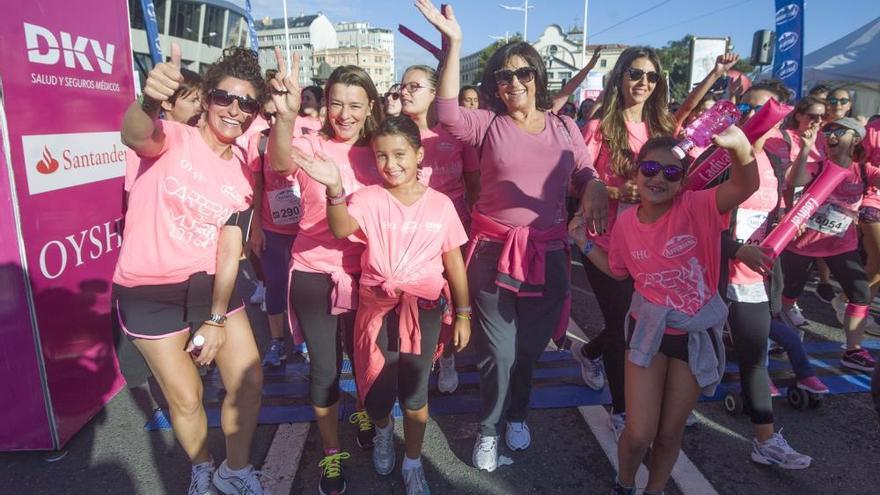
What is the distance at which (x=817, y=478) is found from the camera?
2.56 m

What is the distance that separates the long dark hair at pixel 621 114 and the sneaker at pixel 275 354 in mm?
2787

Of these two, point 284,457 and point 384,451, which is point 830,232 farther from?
point 284,457

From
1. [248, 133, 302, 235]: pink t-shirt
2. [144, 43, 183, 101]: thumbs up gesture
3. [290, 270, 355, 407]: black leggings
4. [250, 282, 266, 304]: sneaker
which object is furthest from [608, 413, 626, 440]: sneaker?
[250, 282, 266, 304]: sneaker

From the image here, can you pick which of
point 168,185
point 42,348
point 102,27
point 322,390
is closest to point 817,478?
point 322,390

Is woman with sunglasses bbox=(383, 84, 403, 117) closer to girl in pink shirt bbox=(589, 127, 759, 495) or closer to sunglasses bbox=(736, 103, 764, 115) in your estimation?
girl in pink shirt bbox=(589, 127, 759, 495)

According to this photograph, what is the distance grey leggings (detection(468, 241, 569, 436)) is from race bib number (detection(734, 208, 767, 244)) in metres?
0.92

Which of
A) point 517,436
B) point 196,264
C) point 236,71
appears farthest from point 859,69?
point 196,264

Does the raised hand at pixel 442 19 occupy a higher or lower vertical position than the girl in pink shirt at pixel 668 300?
higher

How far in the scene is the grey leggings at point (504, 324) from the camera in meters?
2.59

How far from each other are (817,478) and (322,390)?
8.40 ft

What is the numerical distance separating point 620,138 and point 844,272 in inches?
95.0

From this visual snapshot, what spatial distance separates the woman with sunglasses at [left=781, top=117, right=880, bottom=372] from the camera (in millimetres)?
3523

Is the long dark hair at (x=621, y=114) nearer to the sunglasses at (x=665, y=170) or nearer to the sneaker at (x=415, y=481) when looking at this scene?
the sunglasses at (x=665, y=170)

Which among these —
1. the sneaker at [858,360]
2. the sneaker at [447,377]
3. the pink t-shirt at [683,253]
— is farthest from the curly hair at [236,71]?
the sneaker at [858,360]
